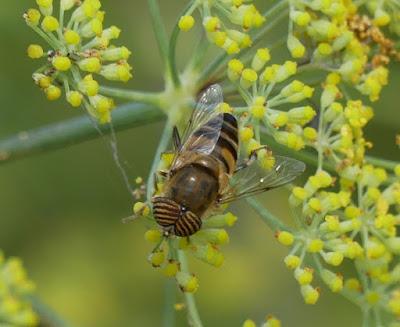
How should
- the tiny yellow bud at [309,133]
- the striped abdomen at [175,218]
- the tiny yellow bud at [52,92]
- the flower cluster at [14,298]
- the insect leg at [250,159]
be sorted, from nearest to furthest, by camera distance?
the flower cluster at [14,298] → the striped abdomen at [175,218] → the tiny yellow bud at [52,92] → the insect leg at [250,159] → the tiny yellow bud at [309,133]

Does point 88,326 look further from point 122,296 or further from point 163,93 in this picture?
point 163,93

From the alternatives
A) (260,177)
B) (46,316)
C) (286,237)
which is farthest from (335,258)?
(46,316)

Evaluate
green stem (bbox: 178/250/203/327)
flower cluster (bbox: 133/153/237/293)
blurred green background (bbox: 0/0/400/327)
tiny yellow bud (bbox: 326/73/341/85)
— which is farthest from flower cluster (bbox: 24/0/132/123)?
blurred green background (bbox: 0/0/400/327)

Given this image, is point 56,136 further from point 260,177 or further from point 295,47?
point 295,47

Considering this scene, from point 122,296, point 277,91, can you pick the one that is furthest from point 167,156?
point 122,296

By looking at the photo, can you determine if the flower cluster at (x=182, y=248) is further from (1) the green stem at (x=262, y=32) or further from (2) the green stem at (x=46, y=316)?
(1) the green stem at (x=262, y=32)

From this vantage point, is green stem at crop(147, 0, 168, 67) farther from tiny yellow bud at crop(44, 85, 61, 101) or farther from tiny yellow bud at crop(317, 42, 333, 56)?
tiny yellow bud at crop(317, 42, 333, 56)

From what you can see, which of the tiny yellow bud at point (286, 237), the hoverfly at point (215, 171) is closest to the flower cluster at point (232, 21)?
the hoverfly at point (215, 171)
